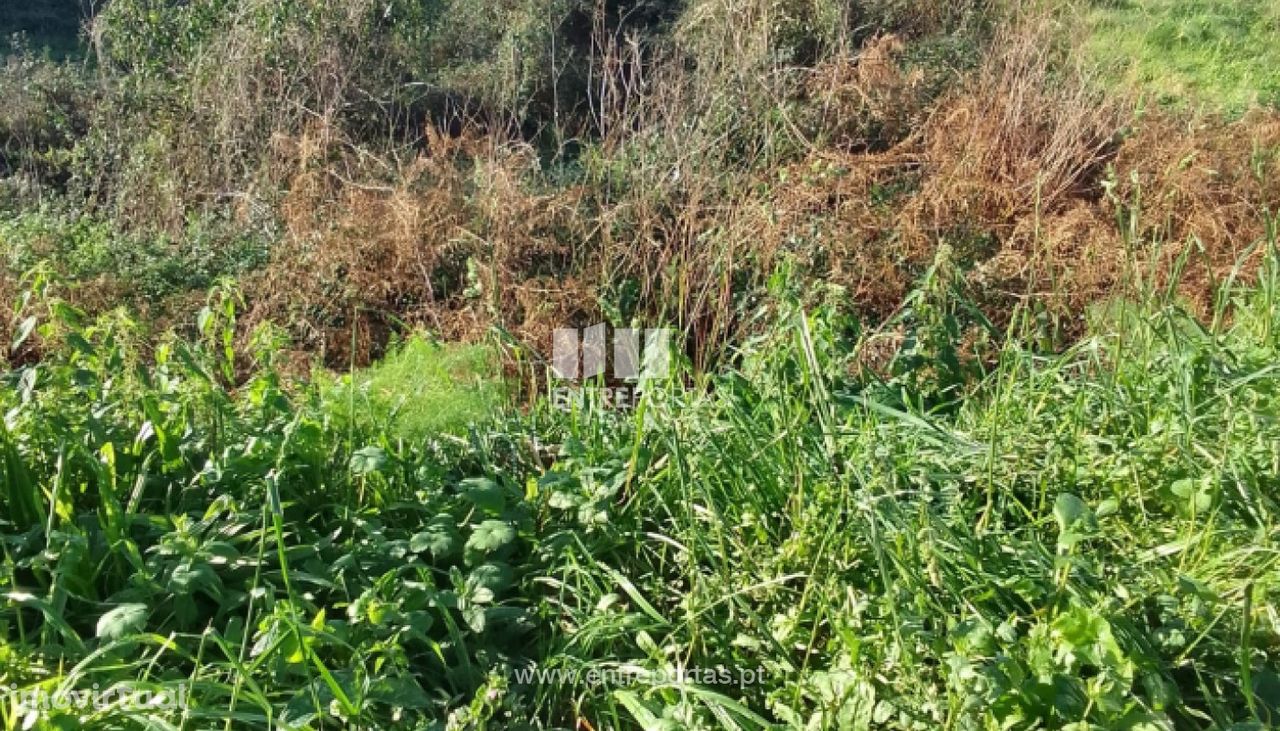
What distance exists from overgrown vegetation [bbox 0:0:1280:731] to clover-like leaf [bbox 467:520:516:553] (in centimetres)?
3

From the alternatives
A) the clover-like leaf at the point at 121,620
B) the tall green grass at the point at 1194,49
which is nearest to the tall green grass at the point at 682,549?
the clover-like leaf at the point at 121,620

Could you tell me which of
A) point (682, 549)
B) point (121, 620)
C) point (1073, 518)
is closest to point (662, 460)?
point (682, 549)

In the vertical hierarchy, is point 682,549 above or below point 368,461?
below

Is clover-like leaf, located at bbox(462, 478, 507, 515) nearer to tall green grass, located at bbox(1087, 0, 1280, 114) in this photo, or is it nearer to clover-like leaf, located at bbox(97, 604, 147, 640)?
clover-like leaf, located at bbox(97, 604, 147, 640)

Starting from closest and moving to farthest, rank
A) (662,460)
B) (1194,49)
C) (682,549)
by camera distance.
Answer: (682,549)
(662,460)
(1194,49)

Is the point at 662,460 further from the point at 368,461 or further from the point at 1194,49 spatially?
the point at 1194,49

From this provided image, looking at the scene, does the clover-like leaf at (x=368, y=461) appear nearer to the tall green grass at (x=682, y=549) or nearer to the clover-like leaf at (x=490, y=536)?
the tall green grass at (x=682, y=549)

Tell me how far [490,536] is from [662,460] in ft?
1.98

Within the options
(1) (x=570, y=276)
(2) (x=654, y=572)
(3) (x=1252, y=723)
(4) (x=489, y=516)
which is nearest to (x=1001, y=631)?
(3) (x=1252, y=723)

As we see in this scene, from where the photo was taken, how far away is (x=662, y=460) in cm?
297

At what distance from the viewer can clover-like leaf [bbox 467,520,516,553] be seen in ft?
8.42

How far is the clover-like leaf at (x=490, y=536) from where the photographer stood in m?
2.57

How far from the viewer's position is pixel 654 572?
282 cm

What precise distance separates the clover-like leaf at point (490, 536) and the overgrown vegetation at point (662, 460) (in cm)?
3
